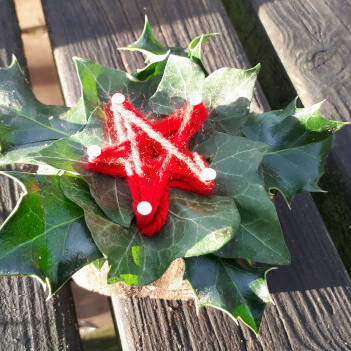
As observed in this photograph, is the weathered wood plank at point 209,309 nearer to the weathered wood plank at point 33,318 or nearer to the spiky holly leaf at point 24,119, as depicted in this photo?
the weathered wood plank at point 33,318

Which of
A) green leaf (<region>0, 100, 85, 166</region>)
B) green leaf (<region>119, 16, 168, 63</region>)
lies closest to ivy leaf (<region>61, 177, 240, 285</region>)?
green leaf (<region>0, 100, 85, 166</region>)

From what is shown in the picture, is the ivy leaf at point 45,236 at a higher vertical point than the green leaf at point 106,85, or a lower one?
lower

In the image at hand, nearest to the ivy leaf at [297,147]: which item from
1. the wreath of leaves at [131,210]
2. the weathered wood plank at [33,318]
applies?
the wreath of leaves at [131,210]

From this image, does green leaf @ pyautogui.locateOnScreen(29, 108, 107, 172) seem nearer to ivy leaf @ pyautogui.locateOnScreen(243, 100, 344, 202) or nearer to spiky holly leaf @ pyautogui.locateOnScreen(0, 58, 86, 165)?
spiky holly leaf @ pyautogui.locateOnScreen(0, 58, 86, 165)

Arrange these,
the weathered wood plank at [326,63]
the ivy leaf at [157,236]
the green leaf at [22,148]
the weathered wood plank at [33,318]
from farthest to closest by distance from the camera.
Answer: the weathered wood plank at [326,63]
the weathered wood plank at [33,318]
the green leaf at [22,148]
the ivy leaf at [157,236]

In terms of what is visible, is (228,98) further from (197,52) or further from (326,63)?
(326,63)

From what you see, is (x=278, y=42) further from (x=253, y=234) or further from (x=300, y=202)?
(x=253, y=234)
